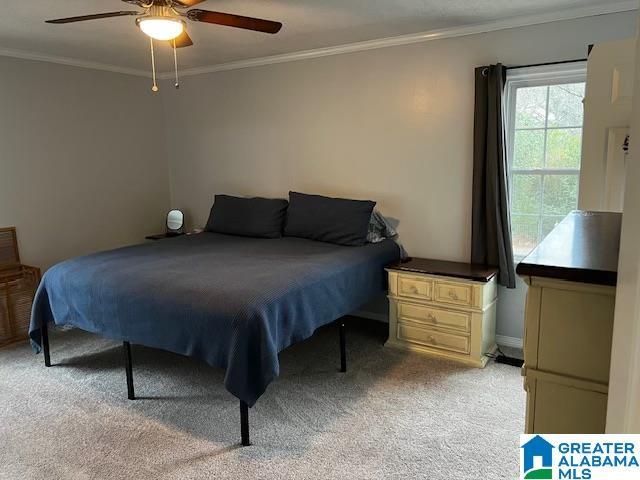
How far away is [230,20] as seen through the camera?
2.43 m

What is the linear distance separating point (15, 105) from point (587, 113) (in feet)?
13.2

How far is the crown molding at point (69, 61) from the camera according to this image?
12.3 ft

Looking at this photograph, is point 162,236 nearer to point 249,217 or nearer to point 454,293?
point 249,217

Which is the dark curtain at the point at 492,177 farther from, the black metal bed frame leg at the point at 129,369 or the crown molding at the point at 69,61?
the crown molding at the point at 69,61

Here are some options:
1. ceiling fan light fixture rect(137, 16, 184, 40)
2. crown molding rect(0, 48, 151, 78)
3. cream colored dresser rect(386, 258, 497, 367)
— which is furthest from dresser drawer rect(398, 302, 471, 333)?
crown molding rect(0, 48, 151, 78)

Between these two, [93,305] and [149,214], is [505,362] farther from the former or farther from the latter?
[149,214]

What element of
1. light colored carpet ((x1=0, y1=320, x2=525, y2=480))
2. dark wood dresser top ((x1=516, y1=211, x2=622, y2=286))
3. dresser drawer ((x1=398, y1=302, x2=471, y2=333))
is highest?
dark wood dresser top ((x1=516, y1=211, x2=622, y2=286))

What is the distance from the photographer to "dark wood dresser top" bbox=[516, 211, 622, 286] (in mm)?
996

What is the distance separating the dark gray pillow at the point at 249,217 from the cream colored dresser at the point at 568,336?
304 centimetres

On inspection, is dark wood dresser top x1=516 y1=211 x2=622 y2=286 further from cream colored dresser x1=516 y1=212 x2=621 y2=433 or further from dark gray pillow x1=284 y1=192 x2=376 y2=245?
dark gray pillow x1=284 y1=192 x2=376 y2=245

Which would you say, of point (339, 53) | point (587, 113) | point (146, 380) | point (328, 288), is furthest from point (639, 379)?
point (339, 53)

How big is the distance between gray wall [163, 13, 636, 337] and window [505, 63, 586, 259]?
0.17 m

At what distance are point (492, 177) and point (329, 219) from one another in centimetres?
122

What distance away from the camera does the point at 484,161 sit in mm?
3316
